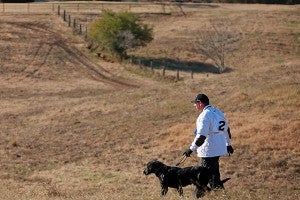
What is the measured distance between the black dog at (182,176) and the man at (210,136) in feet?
0.48

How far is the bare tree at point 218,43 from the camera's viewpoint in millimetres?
53594

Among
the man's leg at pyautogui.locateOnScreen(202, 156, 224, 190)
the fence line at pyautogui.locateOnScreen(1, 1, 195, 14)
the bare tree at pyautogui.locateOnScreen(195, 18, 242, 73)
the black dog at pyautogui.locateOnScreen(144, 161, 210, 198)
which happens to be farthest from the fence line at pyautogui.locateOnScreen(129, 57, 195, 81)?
the man's leg at pyautogui.locateOnScreen(202, 156, 224, 190)

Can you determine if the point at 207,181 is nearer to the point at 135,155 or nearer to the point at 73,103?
the point at 135,155

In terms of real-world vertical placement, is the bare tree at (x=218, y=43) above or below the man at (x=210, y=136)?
below

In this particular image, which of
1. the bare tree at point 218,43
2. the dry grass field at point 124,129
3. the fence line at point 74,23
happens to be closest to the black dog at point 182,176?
the dry grass field at point 124,129

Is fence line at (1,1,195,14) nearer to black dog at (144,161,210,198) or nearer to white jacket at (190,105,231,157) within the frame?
black dog at (144,161,210,198)

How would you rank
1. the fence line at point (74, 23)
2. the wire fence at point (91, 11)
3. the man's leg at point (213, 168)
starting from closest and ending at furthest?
1. the man's leg at point (213, 168)
2. the wire fence at point (91, 11)
3. the fence line at point (74, 23)

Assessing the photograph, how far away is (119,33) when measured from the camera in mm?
51688

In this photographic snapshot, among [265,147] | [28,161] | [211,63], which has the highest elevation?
[265,147]

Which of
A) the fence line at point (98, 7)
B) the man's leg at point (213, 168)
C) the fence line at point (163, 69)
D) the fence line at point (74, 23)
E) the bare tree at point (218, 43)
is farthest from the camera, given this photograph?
the fence line at point (98, 7)

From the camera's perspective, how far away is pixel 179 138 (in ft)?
66.1

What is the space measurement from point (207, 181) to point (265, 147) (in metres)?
7.69

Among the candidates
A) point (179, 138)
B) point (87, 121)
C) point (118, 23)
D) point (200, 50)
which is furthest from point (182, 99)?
point (200, 50)

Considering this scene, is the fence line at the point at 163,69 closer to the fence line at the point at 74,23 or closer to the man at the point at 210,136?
the fence line at the point at 74,23
